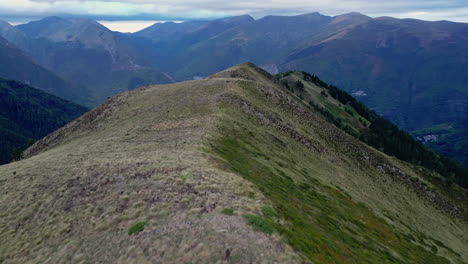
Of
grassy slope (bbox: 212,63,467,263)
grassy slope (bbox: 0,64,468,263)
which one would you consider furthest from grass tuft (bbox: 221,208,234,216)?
grassy slope (bbox: 212,63,467,263)

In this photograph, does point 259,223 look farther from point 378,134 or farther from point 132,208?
point 378,134

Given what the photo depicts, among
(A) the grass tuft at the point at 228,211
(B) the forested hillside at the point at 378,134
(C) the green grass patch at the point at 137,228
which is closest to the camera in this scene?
(C) the green grass patch at the point at 137,228

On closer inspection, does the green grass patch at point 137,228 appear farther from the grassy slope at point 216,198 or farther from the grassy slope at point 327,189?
the grassy slope at point 327,189

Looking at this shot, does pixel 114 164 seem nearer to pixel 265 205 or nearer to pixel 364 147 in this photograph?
pixel 265 205

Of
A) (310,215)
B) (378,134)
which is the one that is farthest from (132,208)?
Result: (378,134)

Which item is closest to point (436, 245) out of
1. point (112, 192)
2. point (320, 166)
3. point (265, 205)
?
point (320, 166)

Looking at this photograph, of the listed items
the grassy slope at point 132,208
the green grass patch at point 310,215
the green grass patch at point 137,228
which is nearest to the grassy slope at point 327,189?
the green grass patch at point 310,215
